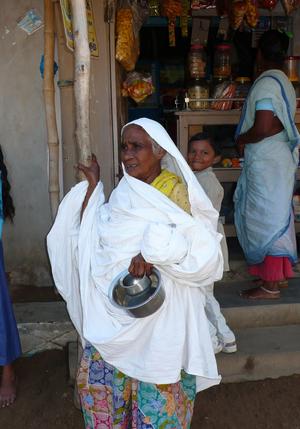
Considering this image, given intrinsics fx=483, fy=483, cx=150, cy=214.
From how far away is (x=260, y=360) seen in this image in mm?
3234

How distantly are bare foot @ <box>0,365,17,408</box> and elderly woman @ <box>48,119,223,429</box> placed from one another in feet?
3.36

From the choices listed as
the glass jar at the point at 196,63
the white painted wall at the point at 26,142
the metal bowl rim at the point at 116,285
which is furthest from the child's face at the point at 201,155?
the glass jar at the point at 196,63

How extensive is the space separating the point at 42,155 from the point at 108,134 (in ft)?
2.62

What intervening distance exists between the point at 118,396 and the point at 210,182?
55.2 inches

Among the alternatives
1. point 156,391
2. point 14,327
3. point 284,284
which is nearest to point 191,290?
point 156,391

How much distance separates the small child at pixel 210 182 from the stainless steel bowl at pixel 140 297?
3.69ft

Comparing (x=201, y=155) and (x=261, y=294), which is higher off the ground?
(x=201, y=155)

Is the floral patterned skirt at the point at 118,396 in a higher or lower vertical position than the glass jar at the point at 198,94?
lower

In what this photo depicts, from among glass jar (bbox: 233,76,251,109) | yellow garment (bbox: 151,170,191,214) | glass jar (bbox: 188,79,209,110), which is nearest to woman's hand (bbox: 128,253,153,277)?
yellow garment (bbox: 151,170,191,214)

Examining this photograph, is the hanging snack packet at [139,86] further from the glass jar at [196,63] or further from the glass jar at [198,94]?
the glass jar at [196,63]

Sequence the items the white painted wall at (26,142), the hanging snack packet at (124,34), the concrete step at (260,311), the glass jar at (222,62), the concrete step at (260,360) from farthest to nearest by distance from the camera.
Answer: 1. the glass jar at (222,62)
2. the white painted wall at (26,142)
3. the hanging snack packet at (124,34)
4. the concrete step at (260,311)
5. the concrete step at (260,360)

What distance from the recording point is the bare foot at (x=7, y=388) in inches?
118

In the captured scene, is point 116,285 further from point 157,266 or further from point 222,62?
point 222,62

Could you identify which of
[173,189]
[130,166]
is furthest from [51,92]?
[173,189]
